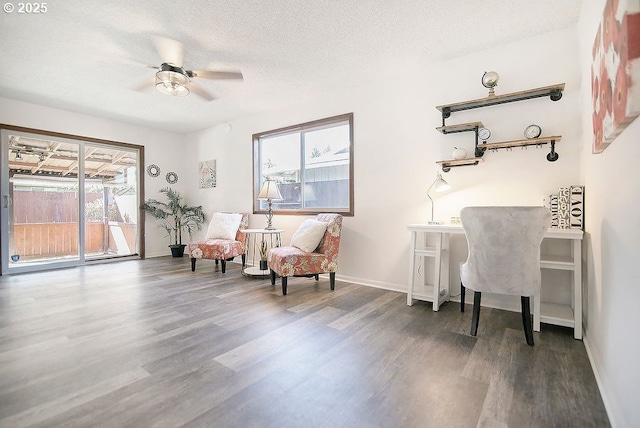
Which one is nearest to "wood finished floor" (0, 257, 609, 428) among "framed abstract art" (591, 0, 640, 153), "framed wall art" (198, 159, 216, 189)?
"framed abstract art" (591, 0, 640, 153)

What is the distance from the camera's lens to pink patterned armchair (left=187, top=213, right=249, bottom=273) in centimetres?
411

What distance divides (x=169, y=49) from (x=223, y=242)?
98.1 inches

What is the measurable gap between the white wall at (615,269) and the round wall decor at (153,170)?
635 cm

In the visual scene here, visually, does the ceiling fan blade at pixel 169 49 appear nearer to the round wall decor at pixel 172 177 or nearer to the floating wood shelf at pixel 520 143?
the floating wood shelf at pixel 520 143

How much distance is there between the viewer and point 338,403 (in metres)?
1.36

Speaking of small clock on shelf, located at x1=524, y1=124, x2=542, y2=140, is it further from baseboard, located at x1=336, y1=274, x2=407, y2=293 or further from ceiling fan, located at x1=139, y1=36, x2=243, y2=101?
ceiling fan, located at x1=139, y1=36, x2=243, y2=101

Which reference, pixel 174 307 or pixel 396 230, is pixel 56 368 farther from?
pixel 396 230

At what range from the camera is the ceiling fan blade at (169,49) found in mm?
2570

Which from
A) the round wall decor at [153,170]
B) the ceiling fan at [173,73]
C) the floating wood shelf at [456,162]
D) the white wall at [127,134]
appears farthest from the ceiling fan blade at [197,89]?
the round wall decor at [153,170]

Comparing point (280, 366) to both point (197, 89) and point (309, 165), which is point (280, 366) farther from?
point (309, 165)

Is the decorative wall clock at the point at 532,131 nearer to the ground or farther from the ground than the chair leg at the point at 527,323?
farther from the ground

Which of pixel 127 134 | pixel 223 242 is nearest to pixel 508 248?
pixel 223 242

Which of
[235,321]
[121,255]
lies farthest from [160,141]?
[235,321]

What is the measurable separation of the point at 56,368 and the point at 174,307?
3.43 ft
